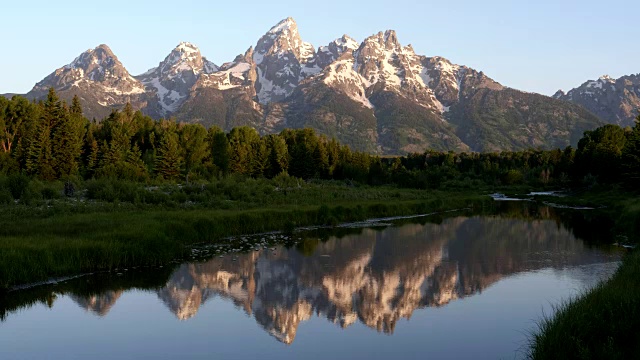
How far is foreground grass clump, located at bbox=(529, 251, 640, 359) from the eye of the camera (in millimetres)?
14916

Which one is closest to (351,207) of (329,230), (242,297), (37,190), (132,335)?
(329,230)

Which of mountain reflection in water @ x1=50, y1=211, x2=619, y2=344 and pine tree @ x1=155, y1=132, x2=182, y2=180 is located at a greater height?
pine tree @ x1=155, y1=132, x2=182, y2=180

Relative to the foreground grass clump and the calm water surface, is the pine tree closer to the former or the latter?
the calm water surface

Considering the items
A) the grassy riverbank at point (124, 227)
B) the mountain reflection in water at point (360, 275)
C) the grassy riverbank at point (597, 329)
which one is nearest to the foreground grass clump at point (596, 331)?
the grassy riverbank at point (597, 329)

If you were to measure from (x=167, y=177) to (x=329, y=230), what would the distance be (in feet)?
166

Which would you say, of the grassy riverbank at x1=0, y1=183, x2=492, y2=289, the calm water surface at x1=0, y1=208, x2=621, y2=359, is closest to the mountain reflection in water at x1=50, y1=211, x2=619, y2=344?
the calm water surface at x1=0, y1=208, x2=621, y2=359

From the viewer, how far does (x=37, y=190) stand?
51.9m

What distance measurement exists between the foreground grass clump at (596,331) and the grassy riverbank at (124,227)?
23.2 metres

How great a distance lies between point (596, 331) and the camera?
16.1 m

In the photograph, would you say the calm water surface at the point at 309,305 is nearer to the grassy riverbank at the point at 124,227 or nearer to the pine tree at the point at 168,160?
the grassy riverbank at the point at 124,227

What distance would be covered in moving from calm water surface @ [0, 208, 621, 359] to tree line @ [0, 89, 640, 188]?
48.4 meters

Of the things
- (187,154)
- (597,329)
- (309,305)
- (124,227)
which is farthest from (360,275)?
(187,154)

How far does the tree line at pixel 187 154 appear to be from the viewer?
7950 cm

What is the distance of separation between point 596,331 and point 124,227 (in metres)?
29.1
